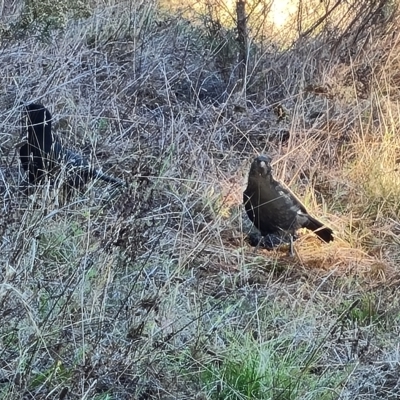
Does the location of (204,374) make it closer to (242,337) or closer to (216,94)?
(242,337)

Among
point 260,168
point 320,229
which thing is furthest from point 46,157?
point 320,229

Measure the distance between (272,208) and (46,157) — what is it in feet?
4.19

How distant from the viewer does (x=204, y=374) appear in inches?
116

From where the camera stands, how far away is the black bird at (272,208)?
14.6ft

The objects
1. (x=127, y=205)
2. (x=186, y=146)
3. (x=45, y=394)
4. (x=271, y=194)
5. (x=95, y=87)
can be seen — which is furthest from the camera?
(x=95, y=87)

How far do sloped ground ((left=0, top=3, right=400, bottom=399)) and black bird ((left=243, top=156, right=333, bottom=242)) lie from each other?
128 mm

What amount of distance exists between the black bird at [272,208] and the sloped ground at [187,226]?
0.13 metres

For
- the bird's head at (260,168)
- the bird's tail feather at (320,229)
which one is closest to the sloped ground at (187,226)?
the bird's tail feather at (320,229)

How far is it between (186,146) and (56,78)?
3.35 feet

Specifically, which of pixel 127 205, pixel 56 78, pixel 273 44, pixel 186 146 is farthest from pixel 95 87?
pixel 127 205

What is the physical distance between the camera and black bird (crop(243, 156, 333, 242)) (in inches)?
176

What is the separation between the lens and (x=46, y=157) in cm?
417

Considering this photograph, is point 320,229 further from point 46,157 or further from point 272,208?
point 46,157

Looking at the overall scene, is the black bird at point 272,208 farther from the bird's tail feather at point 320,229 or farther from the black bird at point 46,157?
the black bird at point 46,157
